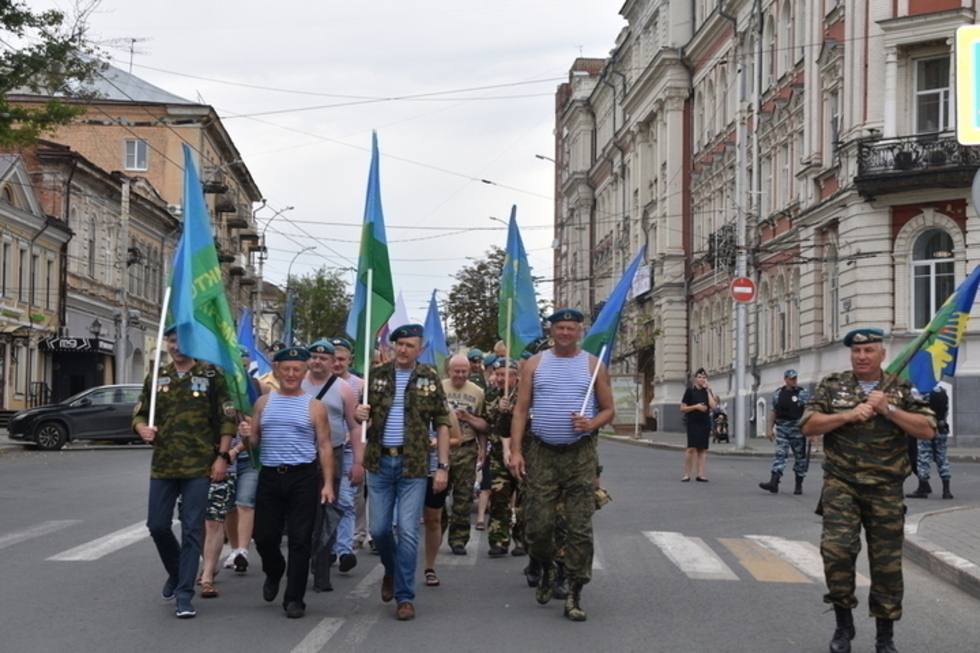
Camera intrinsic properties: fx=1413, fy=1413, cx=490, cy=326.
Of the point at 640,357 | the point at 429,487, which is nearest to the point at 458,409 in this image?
the point at 429,487

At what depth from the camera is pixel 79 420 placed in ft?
109

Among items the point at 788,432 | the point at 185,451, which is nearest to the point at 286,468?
the point at 185,451

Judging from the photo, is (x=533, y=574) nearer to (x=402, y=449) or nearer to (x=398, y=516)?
(x=398, y=516)

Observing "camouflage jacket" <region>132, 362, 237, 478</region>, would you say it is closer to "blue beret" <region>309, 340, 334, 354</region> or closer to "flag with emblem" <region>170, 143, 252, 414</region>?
"flag with emblem" <region>170, 143, 252, 414</region>

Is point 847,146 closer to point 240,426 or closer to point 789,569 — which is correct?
point 789,569

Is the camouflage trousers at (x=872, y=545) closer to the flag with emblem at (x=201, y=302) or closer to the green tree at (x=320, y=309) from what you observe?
the flag with emblem at (x=201, y=302)

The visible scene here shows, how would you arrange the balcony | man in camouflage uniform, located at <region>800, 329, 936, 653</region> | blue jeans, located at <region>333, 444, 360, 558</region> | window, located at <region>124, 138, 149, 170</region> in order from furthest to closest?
window, located at <region>124, 138, 149, 170</region> → the balcony → blue jeans, located at <region>333, 444, 360, 558</region> → man in camouflage uniform, located at <region>800, 329, 936, 653</region>

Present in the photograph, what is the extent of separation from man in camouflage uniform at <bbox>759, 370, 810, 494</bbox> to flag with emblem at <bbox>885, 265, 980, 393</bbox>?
11.5 metres

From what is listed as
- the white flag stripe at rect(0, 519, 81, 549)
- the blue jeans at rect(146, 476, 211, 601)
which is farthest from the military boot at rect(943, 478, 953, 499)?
the blue jeans at rect(146, 476, 211, 601)

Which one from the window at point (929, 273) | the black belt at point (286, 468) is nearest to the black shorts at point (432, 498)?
the black belt at point (286, 468)

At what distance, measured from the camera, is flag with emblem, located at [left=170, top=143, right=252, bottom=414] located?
29.9 feet

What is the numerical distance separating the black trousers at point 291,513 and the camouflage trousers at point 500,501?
3.09 metres

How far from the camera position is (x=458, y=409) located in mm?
11523

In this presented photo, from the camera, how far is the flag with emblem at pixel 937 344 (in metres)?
8.31
